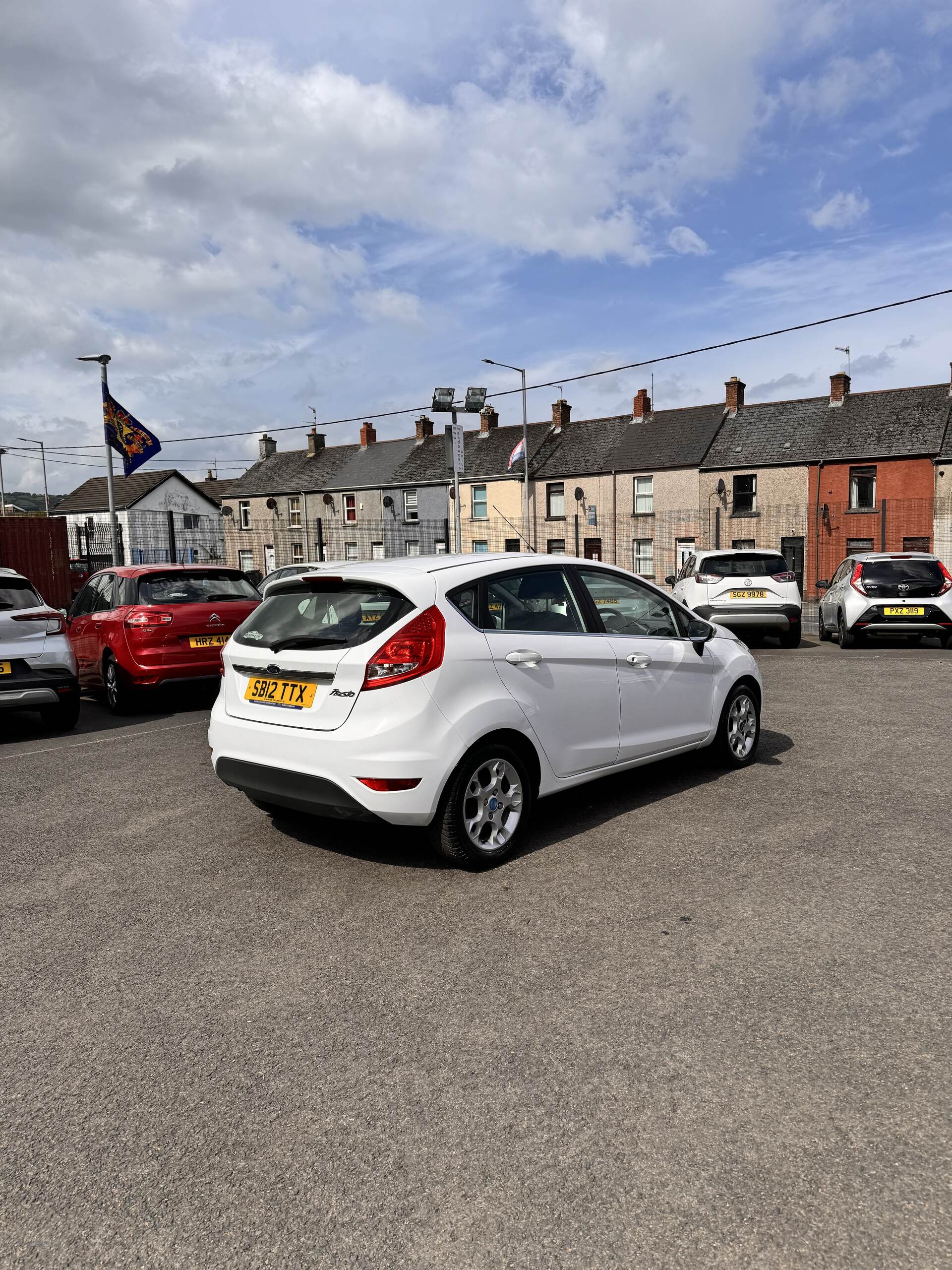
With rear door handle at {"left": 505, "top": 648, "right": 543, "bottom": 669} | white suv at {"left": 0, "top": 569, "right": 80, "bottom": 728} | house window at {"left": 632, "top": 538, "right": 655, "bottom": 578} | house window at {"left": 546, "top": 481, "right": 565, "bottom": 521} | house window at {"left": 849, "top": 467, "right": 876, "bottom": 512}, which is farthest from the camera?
house window at {"left": 546, "top": 481, "right": 565, "bottom": 521}

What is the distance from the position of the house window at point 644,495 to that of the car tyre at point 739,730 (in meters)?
34.6

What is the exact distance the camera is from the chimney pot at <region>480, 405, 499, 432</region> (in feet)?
156

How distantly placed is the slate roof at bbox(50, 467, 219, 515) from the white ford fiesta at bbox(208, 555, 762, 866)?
6113 centimetres

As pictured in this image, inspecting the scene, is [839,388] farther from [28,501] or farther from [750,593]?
[28,501]

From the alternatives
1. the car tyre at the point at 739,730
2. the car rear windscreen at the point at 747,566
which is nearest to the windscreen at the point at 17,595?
the car tyre at the point at 739,730

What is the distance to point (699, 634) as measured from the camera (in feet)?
20.1

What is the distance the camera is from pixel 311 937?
3760mm

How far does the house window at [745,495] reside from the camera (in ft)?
124

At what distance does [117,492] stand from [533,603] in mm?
67368

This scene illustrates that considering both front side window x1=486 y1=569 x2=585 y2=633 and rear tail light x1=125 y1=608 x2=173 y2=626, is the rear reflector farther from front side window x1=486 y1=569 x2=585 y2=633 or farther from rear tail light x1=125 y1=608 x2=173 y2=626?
rear tail light x1=125 y1=608 x2=173 y2=626

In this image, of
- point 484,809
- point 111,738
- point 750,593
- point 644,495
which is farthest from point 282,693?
point 644,495

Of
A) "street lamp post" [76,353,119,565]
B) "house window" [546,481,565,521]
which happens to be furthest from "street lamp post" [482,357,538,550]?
"street lamp post" [76,353,119,565]

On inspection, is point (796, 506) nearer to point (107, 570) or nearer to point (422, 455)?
point (422, 455)

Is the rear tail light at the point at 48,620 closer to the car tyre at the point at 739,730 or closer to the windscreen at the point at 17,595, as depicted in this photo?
the windscreen at the point at 17,595
